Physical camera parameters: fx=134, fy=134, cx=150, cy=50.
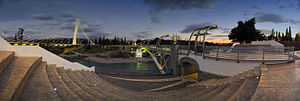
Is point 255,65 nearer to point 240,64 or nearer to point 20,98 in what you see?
point 240,64

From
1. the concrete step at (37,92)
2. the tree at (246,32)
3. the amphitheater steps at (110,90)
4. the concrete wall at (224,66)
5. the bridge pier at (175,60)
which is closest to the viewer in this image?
the concrete step at (37,92)

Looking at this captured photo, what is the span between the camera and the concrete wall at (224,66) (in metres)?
6.17

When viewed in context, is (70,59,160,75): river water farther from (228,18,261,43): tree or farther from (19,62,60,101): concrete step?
(19,62,60,101): concrete step

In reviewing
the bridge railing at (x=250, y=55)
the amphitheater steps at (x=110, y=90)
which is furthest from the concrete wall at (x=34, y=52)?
the bridge railing at (x=250, y=55)

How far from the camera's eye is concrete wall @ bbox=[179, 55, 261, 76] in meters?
6.17

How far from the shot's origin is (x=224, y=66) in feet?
22.9

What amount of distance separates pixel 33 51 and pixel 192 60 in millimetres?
9647

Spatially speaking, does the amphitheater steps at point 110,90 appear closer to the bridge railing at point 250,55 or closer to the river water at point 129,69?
the bridge railing at point 250,55

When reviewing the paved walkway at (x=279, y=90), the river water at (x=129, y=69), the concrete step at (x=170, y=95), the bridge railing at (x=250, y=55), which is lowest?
the river water at (x=129, y=69)

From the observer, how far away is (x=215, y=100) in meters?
3.62

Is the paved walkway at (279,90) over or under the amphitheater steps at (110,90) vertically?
over

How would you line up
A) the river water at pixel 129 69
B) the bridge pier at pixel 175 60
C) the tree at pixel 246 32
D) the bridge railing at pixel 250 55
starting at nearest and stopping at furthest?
the bridge railing at pixel 250 55 < the bridge pier at pixel 175 60 < the tree at pixel 246 32 < the river water at pixel 129 69

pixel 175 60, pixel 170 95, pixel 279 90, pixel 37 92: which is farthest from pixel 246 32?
pixel 37 92

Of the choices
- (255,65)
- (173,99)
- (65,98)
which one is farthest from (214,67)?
(65,98)
